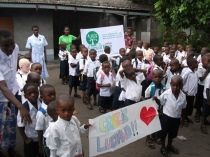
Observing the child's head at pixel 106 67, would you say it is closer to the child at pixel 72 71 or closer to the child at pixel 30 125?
the child at pixel 72 71

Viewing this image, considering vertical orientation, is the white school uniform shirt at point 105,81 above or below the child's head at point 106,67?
below

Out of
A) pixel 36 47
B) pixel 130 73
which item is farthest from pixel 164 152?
pixel 36 47

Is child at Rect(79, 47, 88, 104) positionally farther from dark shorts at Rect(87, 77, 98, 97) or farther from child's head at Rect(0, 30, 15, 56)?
child's head at Rect(0, 30, 15, 56)

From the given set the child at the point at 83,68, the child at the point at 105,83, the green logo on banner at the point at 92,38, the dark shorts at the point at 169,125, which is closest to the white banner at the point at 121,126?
the dark shorts at the point at 169,125

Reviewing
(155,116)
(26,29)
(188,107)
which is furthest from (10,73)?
(26,29)

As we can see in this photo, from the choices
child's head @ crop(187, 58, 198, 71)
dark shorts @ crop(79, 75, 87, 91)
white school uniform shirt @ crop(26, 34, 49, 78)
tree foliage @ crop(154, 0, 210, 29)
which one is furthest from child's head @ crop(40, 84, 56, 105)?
tree foliage @ crop(154, 0, 210, 29)

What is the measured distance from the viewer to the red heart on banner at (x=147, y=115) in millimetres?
3874

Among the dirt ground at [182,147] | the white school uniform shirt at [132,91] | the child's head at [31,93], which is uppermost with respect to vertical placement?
the child's head at [31,93]

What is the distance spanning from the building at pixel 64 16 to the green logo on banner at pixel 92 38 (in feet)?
15.2

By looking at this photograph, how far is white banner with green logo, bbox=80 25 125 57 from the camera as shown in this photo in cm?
774

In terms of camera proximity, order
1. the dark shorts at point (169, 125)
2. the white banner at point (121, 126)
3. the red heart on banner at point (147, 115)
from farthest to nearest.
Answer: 1. the dark shorts at point (169, 125)
2. the red heart on banner at point (147, 115)
3. the white banner at point (121, 126)

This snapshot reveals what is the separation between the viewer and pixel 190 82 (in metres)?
5.10

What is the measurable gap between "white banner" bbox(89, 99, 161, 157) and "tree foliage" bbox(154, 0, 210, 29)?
151 inches

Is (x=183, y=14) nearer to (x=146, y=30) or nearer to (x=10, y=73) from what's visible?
(x=10, y=73)
